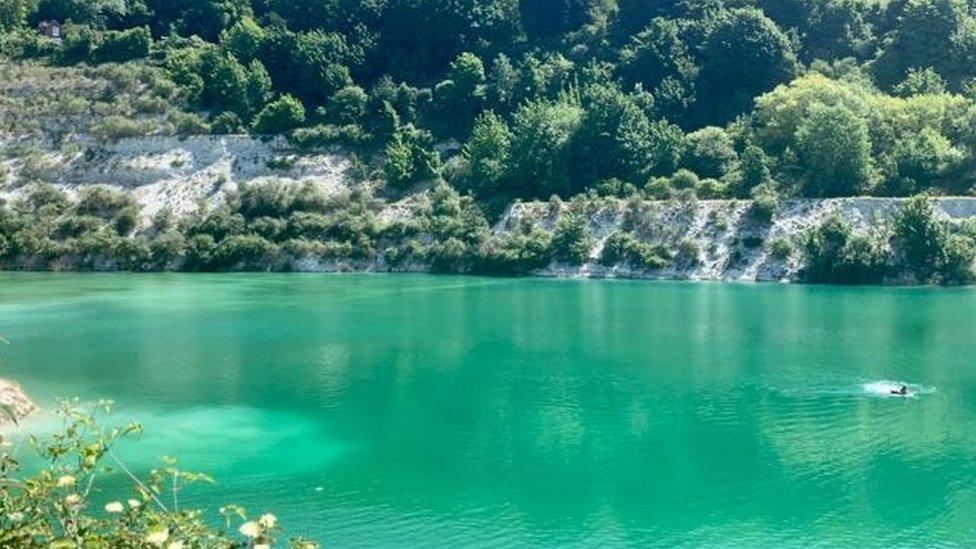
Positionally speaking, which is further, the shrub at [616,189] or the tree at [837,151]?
the shrub at [616,189]

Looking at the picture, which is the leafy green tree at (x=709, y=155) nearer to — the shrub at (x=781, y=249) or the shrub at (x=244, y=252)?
the shrub at (x=781, y=249)

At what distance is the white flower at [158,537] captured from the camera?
6125mm

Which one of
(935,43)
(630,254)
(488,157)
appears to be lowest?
(630,254)

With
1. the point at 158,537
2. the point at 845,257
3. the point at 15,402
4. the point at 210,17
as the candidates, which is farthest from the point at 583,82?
the point at 158,537

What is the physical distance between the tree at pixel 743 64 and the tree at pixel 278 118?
34738 millimetres

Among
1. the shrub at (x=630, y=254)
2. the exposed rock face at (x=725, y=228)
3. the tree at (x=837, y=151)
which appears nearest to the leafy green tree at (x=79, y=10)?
the exposed rock face at (x=725, y=228)

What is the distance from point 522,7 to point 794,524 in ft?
296

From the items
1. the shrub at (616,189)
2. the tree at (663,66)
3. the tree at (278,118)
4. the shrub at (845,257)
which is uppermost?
the tree at (663,66)

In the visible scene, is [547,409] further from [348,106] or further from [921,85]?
[921,85]

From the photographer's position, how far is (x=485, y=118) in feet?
290

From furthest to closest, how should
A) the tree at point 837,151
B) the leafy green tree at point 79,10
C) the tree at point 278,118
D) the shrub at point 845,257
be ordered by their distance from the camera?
the leafy green tree at point 79,10 < the tree at point 278,118 < the tree at point 837,151 < the shrub at point 845,257

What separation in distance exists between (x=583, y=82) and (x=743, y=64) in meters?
14.1

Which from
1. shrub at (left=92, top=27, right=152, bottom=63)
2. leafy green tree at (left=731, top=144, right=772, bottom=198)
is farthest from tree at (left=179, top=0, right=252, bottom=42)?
leafy green tree at (left=731, top=144, right=772, bottom=198)

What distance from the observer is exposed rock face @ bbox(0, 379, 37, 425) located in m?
29.5
